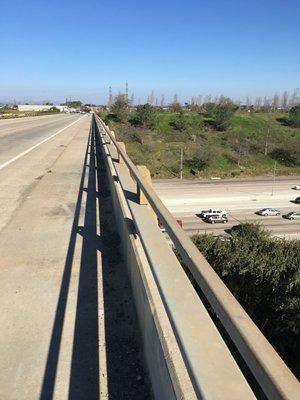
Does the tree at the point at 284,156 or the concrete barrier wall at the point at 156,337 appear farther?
the tree at the point at 284,156

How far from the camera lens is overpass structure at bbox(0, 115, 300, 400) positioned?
1991 millimetres

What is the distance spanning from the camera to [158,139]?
87.6m

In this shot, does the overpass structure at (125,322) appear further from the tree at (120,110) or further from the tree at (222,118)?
the tree at (120,110)

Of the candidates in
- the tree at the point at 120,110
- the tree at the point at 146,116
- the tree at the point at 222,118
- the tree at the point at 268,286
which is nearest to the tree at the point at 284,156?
the tree at the point at 222,118

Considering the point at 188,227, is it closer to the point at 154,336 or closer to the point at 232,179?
the point at 232,179

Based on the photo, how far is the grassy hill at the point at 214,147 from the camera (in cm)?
7025

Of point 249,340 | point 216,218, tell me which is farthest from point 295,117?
point 249,340

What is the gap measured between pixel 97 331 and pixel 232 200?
154ft

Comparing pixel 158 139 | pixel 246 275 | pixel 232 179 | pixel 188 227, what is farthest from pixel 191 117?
pixel 246 275

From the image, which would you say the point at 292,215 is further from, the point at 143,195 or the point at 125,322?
the point at 125,322

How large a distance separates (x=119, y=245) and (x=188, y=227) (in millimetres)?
32168

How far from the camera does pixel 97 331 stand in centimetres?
392

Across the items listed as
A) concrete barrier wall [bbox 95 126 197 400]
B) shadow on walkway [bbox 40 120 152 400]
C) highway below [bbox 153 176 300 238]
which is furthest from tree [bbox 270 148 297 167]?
concrete barrier wall [bbox 95 126 197 400]

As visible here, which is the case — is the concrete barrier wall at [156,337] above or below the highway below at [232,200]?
above
